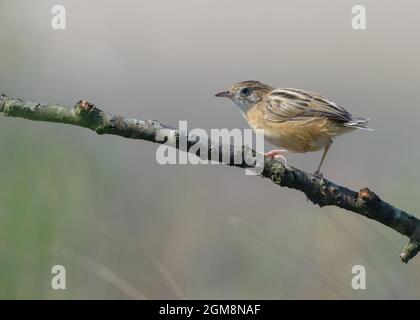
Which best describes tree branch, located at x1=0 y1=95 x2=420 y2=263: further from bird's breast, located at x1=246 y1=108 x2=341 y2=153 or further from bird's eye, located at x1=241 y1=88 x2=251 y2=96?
bird's eye, located at x1=241 y1=88 x2=251 y2=96

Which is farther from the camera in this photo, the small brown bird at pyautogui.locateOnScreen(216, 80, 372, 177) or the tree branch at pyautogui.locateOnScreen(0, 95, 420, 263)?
the small brown bird at pyautogui.locateOnScreen(216, 80, 372, 177)

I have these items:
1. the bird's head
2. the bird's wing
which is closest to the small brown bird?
the bird's wing

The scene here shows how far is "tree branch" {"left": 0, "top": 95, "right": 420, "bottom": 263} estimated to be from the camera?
125 inches

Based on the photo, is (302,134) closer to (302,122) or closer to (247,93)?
(302,122)

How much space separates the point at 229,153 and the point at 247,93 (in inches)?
89.3

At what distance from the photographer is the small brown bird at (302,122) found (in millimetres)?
4883

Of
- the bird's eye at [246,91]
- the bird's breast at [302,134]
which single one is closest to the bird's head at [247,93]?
the bird's eye at [246,91]

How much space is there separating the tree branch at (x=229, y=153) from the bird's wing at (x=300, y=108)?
1408 mm

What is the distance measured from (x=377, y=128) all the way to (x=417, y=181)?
136 inches

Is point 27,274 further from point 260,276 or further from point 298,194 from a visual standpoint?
point 298,194

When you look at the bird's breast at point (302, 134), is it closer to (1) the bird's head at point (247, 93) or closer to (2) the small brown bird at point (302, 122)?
(2) the small brown bird at point (302, 122)

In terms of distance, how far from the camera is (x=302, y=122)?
193 inches

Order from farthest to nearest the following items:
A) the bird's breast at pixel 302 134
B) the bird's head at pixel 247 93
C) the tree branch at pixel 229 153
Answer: the bird's head at pixel 247 93 < the bird's breast at pixel 302 134 < the tree branch at pixel 229 153

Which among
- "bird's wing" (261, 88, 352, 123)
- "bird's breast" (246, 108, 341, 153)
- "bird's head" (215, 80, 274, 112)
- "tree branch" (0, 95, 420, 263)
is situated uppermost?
"bird's head" (215, 80, 274, 112)
